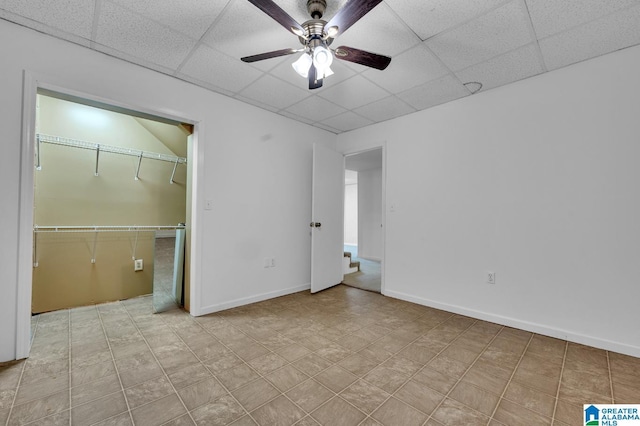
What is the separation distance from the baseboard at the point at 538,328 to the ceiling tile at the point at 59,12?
394 centimetres

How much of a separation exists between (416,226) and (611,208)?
167 cm

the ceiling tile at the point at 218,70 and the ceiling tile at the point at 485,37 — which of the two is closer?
the ceiling tile at the point at 485,37

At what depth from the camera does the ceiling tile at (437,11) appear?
1708 mm

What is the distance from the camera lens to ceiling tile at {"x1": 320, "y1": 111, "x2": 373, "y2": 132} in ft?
11.8

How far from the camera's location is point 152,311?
2982 mm

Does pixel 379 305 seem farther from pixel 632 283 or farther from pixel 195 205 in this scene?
pixel 195 205

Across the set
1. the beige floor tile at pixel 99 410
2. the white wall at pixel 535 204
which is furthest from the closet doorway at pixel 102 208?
the white wall at pixel 535 204

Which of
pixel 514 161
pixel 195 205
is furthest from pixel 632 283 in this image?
pixel 195 205

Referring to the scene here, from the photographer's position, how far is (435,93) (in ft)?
9.55

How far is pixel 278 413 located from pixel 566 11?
3.00 metres

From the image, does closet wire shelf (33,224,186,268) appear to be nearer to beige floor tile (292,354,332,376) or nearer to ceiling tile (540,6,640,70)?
beige floor tile (292,354,332,376)

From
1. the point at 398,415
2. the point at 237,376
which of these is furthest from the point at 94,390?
the point at 398,415

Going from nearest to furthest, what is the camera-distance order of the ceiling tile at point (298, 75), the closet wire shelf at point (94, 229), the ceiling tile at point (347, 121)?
the ceiling tile at point (298, 75) → the closet wire shelf at point (94, 229) → the ceiling tile at point (347, 121)

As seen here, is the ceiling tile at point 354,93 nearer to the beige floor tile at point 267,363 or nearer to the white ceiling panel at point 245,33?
the white ceiling panel at point 245,33
